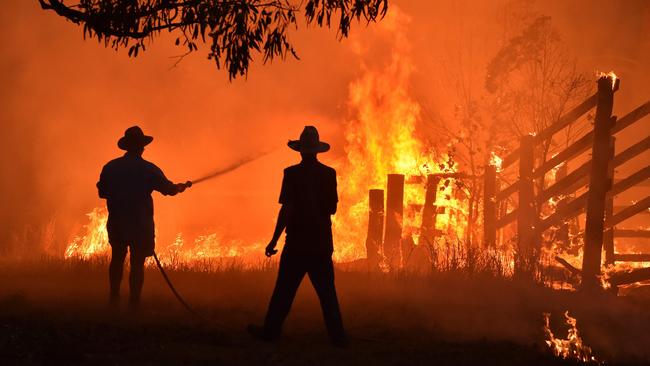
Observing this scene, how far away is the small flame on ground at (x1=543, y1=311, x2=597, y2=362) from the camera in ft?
29.0

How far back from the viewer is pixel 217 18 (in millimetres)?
9781

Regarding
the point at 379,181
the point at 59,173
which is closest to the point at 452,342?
the point at 379,181

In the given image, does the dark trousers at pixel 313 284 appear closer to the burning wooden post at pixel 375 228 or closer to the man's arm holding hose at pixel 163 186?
the man's arm holding hose at pixel 163 186

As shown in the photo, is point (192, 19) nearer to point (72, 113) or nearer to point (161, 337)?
point (161, 337)

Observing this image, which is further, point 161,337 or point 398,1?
point 398,1

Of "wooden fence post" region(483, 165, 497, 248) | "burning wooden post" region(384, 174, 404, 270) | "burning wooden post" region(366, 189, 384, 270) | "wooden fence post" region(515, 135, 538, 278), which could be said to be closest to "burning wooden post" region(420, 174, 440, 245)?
"burning wooden post" region(384, 174, 404, 270)

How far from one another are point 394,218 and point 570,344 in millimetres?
6497

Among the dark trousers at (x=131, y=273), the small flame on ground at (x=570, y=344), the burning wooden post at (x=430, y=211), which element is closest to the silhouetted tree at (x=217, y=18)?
the dark trousers at (x=131, y=273)

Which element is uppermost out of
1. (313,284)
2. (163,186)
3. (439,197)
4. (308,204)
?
(439,197)

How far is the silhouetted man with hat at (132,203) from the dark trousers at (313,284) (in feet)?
6.41

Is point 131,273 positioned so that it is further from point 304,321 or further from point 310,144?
point 310,144

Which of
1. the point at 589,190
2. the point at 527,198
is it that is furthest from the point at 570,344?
the point at 527,198

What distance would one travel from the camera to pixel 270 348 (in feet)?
27.6

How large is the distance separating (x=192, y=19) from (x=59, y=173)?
67.7 ft
